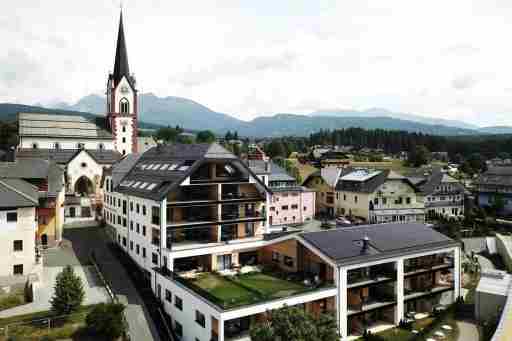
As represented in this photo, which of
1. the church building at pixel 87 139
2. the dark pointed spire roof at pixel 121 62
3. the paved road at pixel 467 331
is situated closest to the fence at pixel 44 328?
the paved road at pixel 467 331

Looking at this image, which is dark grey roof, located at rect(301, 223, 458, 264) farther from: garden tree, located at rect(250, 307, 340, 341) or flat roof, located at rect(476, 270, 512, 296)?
garden tree, located at rect(250, 307, 340, 341)

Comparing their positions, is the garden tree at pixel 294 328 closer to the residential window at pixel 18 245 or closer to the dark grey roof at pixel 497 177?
the residential window at pixel 18 245

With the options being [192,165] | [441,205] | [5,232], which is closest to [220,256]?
[192,165]

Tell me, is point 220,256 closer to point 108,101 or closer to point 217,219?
point 217,219

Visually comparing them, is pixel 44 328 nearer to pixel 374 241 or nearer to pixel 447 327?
pixel 374 241

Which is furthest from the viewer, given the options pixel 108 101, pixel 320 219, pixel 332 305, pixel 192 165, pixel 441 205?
pixel 108 101

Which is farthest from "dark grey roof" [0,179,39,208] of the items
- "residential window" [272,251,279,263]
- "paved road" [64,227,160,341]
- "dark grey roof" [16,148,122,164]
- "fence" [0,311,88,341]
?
"dark grey roof" [16,148,122,164]

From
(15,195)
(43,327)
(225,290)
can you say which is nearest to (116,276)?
(43,327)
